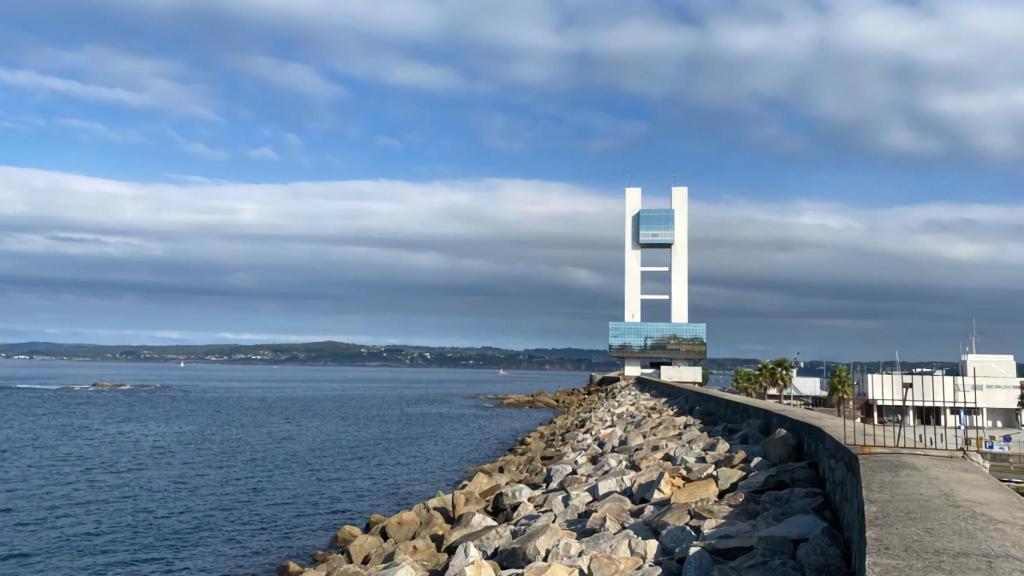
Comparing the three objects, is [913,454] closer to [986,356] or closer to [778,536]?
[778,536]

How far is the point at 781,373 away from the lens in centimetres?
4653

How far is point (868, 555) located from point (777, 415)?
8760 mm

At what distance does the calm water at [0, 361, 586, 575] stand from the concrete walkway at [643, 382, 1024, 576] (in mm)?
12100

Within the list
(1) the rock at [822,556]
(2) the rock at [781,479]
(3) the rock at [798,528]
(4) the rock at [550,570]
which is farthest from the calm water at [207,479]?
(1) the rock at [822,556]

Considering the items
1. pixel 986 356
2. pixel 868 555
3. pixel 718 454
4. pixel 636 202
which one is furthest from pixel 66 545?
pixel 636 202

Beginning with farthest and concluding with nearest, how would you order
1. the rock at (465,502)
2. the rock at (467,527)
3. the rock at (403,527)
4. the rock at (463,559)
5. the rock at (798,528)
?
1. the rock at (465,502)
2. the rock at (403,527)
3. the rock at (467,527)
4. the rock at (463,559)
5. the rock at (798,528)

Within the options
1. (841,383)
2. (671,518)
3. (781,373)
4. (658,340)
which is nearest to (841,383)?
(841,383)

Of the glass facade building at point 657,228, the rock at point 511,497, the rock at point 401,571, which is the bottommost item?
the rock at point 401,571

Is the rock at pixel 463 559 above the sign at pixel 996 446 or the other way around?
above

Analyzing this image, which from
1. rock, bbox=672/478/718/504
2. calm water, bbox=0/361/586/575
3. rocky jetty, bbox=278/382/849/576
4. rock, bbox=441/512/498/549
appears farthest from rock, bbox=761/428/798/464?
calm water, bbox=0/361/586/575

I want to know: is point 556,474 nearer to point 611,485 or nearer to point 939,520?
point 611,485

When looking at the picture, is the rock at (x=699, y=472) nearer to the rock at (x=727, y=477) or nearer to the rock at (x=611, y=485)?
the rock at (x=727, y=477)

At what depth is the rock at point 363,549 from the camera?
13.1 metres

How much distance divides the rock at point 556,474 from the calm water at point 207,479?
16.6ft
